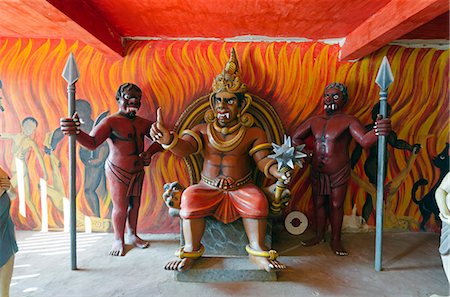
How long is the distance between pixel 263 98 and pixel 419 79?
173 cm

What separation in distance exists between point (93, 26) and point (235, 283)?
2.42 meters

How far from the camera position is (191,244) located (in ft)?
7.68

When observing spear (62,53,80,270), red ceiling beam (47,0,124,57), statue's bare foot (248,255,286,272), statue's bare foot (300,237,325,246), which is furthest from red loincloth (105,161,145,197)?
statue's bare foot (300,237,325,246)

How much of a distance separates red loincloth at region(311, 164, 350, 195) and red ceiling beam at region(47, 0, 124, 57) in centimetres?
241

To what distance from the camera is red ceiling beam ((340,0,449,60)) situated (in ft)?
6.22

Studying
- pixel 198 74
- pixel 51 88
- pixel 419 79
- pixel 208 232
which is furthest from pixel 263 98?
pixel 51 88

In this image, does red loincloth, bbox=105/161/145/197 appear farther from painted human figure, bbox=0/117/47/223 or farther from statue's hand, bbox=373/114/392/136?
statue's hand, bbox=373/114/392/136

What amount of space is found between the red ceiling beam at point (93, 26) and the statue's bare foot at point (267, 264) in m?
2.34

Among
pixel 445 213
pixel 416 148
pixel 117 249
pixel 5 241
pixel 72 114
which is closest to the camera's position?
pixel 5 241

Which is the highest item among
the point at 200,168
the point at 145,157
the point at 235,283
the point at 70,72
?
the point at 70,72

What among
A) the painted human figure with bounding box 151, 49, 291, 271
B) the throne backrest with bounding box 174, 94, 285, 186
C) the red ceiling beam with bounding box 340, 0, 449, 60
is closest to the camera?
the red ceiling beam with bounding box 340, 0, 449, 60

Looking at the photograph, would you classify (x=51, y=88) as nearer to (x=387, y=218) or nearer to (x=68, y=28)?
(x=68, y=28)

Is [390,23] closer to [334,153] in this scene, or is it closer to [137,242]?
[334,153]

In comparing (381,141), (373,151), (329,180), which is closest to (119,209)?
(329,180)
